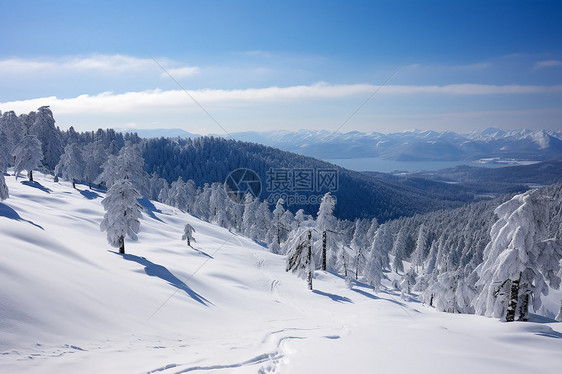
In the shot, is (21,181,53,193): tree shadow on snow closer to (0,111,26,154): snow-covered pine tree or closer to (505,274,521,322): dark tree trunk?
(0,111,26,154): snow-covered pine tree

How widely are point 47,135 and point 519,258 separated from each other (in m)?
80.8

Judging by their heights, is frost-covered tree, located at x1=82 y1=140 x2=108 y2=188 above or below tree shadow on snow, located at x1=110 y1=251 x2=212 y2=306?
above

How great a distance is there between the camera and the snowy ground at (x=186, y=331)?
805cm

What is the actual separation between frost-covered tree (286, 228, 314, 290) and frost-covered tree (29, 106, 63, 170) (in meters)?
59.3

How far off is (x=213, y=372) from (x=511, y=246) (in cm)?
1515

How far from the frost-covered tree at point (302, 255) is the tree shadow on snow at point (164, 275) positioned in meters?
12.5

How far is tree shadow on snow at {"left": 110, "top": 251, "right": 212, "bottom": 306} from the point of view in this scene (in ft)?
61.7

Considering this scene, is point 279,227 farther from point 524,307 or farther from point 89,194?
point 524,307

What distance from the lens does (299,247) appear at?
29750mm

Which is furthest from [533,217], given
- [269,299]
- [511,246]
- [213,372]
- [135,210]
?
[135,210]

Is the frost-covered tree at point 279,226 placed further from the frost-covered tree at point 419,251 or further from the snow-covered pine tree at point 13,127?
the snow-covered pine tree at point 13,127

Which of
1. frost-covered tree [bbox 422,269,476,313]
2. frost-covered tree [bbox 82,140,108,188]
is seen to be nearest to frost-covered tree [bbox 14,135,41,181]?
frost-covered tree [bbox 82,140,108,188]

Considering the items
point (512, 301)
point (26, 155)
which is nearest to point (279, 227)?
point (26, 155)

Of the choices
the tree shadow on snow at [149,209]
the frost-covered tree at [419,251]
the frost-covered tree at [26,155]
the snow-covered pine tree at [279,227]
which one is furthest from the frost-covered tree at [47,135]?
the frost-covered tree at [419,251]
